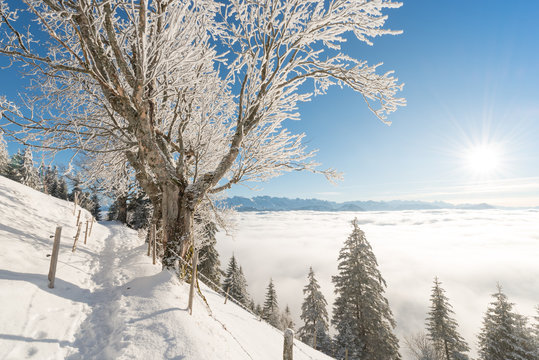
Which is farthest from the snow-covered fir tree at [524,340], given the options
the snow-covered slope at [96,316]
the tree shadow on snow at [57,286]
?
the tree shadow on snow at [57,286]

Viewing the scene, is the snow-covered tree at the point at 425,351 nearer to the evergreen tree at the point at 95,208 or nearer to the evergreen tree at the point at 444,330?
the evergreen tree at the point at 444,330

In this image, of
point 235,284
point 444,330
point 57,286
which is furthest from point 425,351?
point 57,286

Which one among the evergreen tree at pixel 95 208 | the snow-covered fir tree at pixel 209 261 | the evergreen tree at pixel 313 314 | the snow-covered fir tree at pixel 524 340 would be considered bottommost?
the evergreen tree at pixel 313 314

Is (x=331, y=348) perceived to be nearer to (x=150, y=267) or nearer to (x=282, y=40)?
(x=150, y=267)

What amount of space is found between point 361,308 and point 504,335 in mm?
11843

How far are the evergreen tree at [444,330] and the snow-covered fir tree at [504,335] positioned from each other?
194 centimetres

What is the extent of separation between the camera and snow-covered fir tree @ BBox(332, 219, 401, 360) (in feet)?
59.0

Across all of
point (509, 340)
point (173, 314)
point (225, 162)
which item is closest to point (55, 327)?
point (173, 314)

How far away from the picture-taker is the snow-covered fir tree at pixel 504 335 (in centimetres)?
1770

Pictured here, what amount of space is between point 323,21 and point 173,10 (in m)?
3.12

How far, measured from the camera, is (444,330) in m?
21.5

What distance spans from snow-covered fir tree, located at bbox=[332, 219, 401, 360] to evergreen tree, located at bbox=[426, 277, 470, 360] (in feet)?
21.6

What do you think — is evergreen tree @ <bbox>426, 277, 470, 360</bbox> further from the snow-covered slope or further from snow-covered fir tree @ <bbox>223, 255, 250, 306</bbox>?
the snow-covered slope

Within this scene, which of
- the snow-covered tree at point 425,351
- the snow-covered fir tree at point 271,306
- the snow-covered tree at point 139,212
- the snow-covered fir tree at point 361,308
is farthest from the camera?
the snow-covered fir tree at point 271,306
